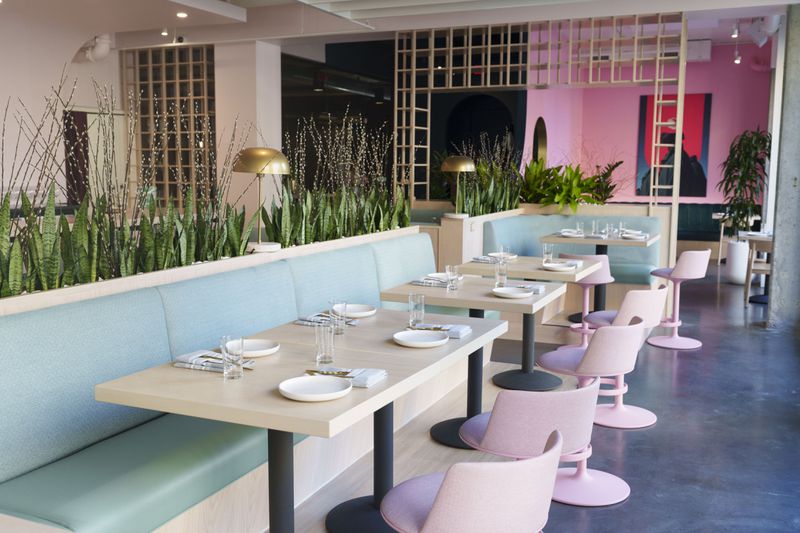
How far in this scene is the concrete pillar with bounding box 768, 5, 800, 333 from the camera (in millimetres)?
6809

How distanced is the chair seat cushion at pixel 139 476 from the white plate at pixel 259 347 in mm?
314

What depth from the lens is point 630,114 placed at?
13469 millimetres

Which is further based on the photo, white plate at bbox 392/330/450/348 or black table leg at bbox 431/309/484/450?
black table leg at bbox 431/309/484/450

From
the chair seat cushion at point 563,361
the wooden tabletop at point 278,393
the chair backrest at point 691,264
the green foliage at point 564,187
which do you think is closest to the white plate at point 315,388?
the wooden tabletop at point 278,393

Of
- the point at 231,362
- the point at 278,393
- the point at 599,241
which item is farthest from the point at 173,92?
the point at 278,393

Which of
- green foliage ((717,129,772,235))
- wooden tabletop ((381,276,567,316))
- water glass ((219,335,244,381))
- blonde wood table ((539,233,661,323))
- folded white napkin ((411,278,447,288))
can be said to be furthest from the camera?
green foliage ((717,129,772,235))

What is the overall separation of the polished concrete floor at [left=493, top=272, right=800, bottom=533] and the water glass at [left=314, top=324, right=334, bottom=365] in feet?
4.00

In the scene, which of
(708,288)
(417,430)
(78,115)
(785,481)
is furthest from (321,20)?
(785,481)

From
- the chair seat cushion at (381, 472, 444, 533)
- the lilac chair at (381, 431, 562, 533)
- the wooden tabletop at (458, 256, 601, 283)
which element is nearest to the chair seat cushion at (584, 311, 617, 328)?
the wooden tabletop at (458, 256, 601, 283)

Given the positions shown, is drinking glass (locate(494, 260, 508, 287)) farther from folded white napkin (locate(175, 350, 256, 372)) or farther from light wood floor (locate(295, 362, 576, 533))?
folded white napkin (locate(175, 350, 256, 372))

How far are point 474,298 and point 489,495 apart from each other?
7.17ft

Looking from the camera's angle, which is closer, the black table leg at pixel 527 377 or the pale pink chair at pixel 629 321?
the pale pink chair at pixel 629 321

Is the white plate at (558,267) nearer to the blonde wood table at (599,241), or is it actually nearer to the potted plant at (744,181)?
the blonde wood table at (599,241)

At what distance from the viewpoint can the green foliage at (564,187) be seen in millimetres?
8008
